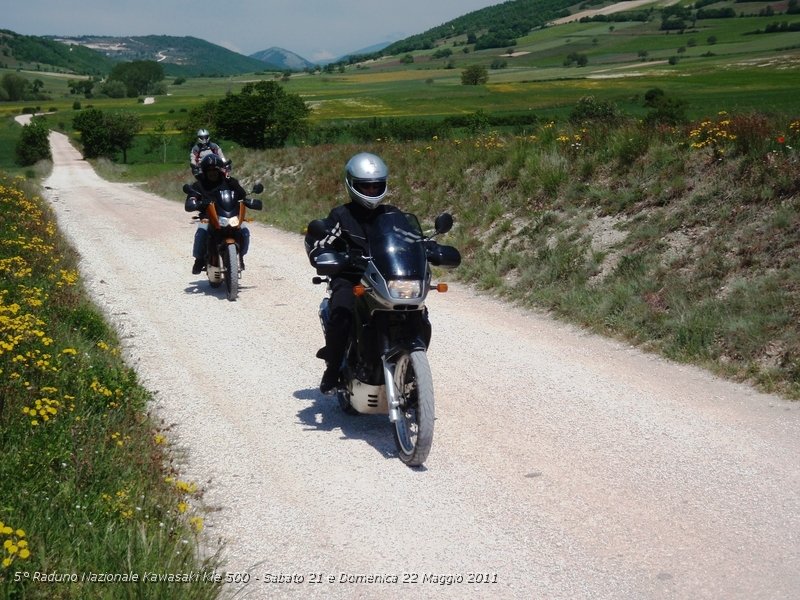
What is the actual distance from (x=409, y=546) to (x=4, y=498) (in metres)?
2.19

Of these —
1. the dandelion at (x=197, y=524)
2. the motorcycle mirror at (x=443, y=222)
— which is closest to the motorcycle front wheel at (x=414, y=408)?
the motorcycle mirror at (x=443, y=222)

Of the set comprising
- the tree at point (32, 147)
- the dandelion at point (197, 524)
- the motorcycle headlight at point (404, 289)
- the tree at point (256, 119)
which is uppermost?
the motorcycle headlight at point (404, 289)

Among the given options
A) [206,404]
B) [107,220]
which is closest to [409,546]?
[206,404]

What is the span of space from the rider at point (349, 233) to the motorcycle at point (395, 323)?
3.2 inches

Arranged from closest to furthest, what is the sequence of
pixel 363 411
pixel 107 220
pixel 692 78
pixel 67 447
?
pixel 67 447
pixel 363 411
pixel 107 220
pixel 692 78

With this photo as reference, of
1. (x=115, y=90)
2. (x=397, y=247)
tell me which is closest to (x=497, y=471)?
(x=397, y=247)

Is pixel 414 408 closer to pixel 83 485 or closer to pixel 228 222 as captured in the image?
pixel 83 485

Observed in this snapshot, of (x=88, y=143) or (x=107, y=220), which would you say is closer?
(x=107, y=220)

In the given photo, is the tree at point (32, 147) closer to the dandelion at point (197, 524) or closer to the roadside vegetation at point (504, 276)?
the roadside vegetation at point (504, 276)

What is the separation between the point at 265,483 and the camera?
18.6 ft

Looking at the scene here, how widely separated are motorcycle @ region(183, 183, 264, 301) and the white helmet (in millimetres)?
6221

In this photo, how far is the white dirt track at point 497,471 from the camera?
173 inches

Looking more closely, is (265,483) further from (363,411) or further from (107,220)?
(107,220)

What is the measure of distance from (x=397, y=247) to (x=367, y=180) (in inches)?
28.5
